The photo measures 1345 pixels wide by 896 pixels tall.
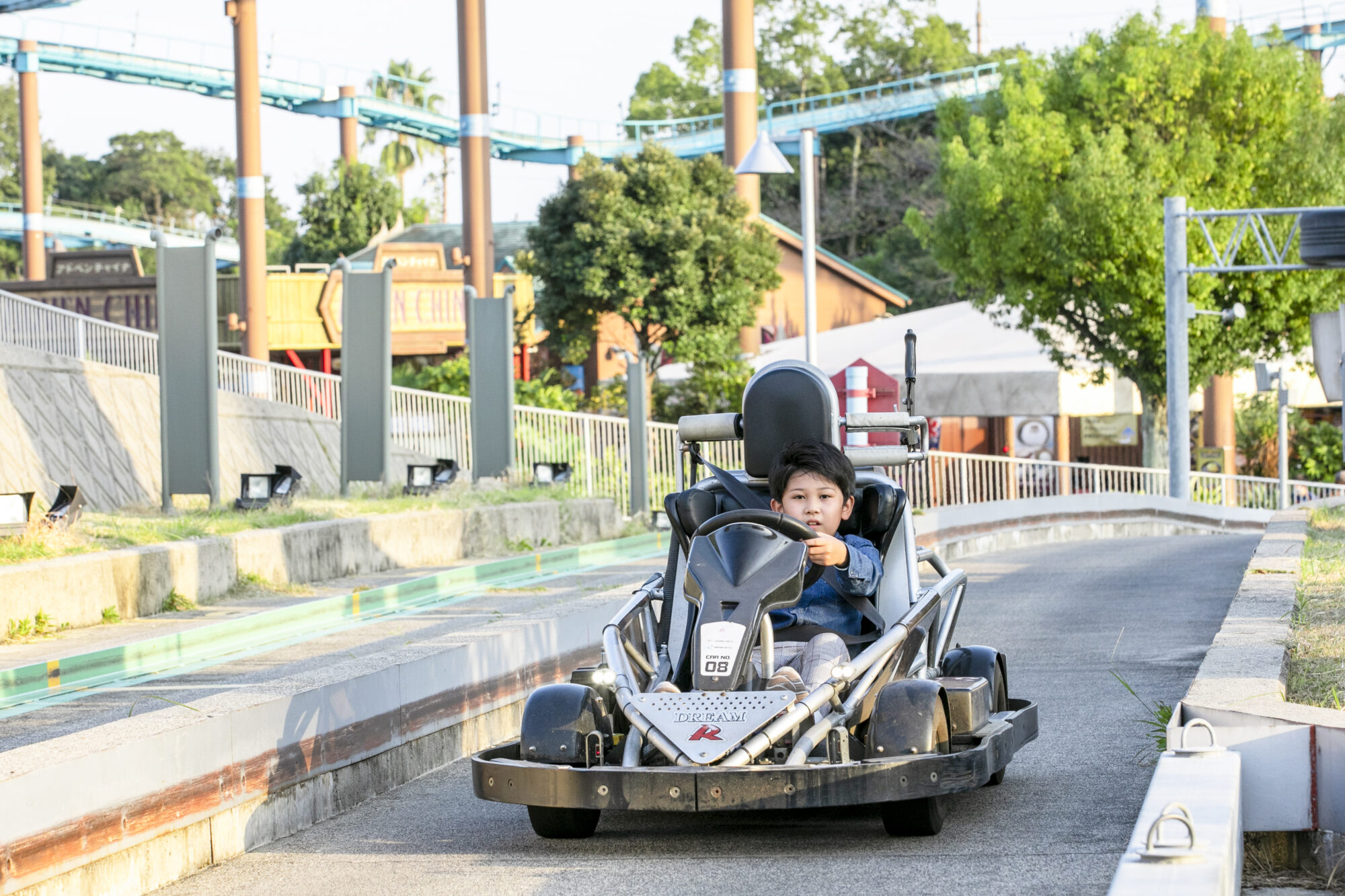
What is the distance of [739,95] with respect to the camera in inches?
1567

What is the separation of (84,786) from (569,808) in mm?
1596

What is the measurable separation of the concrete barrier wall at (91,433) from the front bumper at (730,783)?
1314 cm

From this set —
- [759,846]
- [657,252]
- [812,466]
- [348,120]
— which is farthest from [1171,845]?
[348,120]

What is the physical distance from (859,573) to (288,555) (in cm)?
1044

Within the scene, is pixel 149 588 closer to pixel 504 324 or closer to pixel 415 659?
pixel 415 659

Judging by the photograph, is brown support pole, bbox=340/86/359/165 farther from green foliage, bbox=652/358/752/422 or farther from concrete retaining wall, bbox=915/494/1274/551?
concrete retaining wall, bbox=915/494/1274/551

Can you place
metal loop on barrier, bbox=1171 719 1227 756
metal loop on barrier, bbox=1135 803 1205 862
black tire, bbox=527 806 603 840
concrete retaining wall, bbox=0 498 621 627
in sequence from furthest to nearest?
concrete retaining wall, bbox=0 498 621 627, black tire, bbox=527 806 603 840, metal loop on barrier, bbox=1171 719 1227 756, metal loop on barrier, bbox=1135 803 1205 862

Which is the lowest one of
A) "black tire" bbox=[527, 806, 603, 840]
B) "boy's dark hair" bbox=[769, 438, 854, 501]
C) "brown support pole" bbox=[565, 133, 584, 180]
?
"black tire" bbox=[527, 806, 603, 840]

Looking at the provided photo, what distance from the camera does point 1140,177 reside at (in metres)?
34.3

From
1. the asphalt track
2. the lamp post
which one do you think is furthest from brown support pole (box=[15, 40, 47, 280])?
the asphalt track

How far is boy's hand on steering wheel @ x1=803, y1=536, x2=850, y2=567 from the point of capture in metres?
6.08

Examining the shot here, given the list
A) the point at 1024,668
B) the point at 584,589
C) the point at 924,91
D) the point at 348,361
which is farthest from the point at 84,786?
the point at 924,91

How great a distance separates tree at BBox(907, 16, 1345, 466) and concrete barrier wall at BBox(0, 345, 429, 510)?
1796 cm

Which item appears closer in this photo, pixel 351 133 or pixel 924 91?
pixel 351 133
